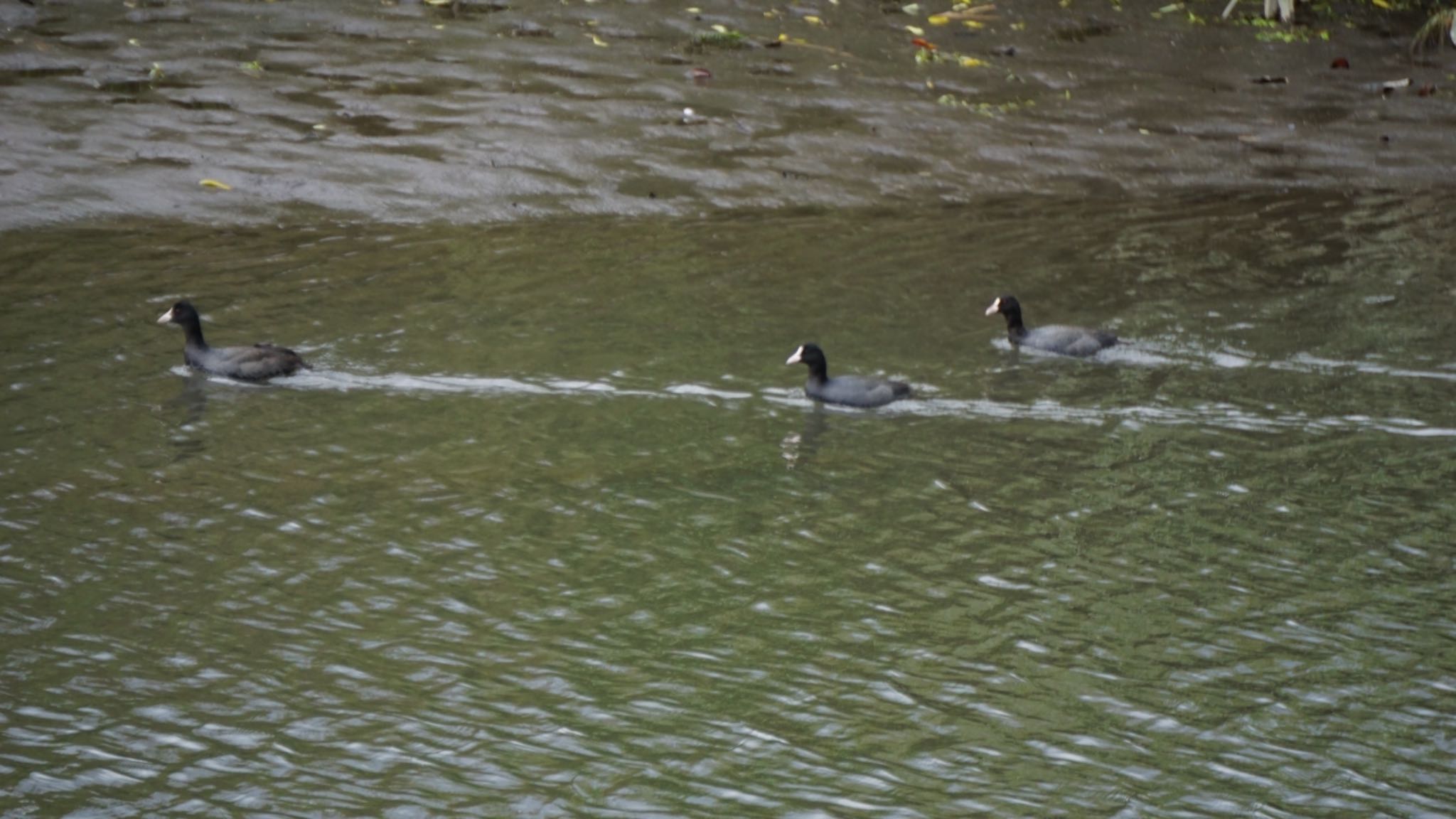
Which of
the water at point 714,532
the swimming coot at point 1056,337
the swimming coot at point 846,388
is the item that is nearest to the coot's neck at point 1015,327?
the swimming coot at point 1056,337

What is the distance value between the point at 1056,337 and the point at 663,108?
827 centimetres

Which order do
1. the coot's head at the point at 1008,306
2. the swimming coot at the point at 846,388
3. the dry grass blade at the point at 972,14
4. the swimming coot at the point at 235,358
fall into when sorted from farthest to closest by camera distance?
the dry grass blade at the point at 972,14 < the coot's head at the point at 1008,306 < the swimming coot at the point at 235,358 < the swimming coot at the point at 846,388

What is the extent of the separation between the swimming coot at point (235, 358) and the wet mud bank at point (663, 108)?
4446mm

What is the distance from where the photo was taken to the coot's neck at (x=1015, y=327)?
15.6m

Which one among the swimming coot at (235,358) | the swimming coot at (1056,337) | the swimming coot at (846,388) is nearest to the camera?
the swimming coot at (846,388)

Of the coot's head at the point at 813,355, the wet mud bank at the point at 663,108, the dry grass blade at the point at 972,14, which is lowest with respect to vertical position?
the coot's head at the point at 813,355

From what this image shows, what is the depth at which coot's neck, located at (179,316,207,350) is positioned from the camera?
48.2 feet

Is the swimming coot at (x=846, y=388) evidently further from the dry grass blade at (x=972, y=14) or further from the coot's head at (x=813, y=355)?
the dry grass blade at (x=972, y=14)

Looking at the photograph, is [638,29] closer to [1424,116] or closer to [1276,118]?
[1276,118]

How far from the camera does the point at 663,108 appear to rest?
72.1 ft

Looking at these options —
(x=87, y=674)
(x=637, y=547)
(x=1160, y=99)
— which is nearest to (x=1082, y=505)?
(x=637, y=547)

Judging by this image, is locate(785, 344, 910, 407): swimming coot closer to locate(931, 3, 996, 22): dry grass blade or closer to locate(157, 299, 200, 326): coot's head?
locate(157, 299, 200, 326): coot's head

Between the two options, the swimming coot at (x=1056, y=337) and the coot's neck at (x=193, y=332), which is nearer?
the coot's neck at (x=193, y=332)

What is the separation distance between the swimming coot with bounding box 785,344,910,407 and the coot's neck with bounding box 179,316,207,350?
17.0ft
